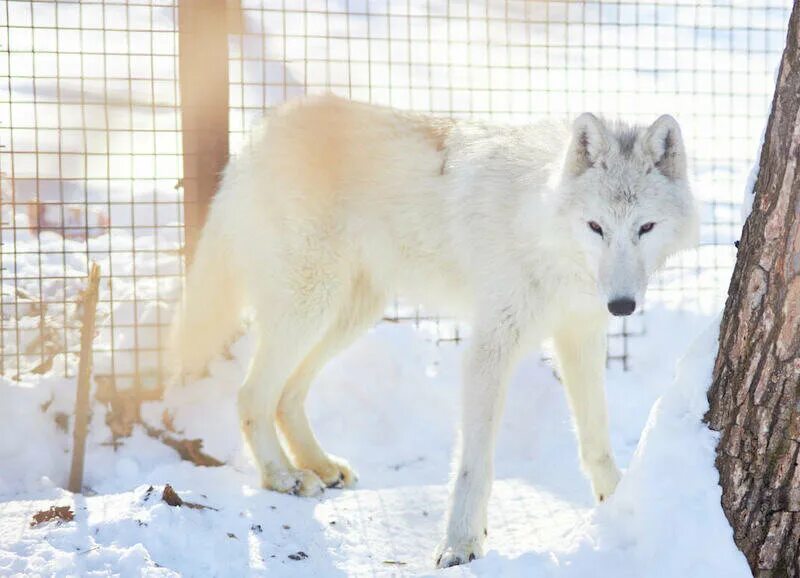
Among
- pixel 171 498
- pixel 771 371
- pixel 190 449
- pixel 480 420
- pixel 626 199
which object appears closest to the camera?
pixel 771 371

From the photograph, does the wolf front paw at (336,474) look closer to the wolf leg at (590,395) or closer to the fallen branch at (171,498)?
the fallen branch at (171,498)

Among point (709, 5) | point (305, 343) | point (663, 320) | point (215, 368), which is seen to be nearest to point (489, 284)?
point (305, 343)

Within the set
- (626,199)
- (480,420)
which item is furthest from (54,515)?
(626,199)

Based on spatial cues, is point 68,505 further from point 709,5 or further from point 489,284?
point 709,5

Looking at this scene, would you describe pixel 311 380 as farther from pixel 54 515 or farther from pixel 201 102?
pixel 201 102

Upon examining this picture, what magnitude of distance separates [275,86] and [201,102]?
1.52 ft

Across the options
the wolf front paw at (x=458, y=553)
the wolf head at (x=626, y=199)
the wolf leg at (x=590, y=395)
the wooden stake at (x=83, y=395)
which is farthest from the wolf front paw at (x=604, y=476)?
the wooden stake at (x=83, y=395)

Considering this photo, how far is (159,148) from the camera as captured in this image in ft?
17.7

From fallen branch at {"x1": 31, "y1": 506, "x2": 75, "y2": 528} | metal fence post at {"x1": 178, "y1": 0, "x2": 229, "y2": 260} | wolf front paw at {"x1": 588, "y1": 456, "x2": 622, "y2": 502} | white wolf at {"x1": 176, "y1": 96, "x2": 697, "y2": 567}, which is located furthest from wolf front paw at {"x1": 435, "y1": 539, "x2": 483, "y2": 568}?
metal fence post at {"x1": 178, "y1": 0, "x2": 229, "y2": 260}

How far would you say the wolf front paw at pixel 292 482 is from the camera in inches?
170

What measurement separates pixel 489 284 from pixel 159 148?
2.58 meters

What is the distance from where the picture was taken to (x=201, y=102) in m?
5.33

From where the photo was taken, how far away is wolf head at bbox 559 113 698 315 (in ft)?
10.8

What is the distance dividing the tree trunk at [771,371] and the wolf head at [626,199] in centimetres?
72
